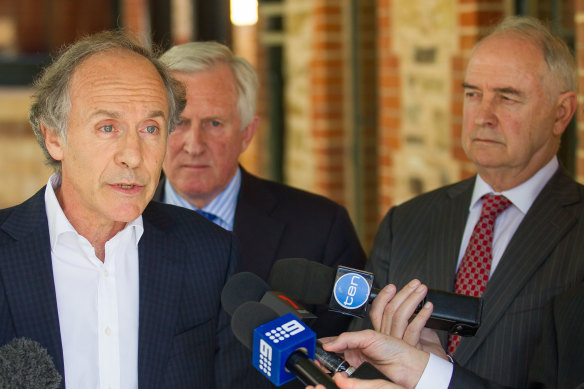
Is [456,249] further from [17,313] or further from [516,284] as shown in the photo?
[17,313]

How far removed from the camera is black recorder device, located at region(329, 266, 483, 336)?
6.29 ft

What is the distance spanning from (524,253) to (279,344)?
135cm

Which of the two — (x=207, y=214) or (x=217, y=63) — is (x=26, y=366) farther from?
(x=217, y=63)

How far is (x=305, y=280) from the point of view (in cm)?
198

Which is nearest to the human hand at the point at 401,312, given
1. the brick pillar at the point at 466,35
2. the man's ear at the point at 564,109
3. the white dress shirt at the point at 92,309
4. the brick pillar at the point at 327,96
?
the white dress shirt at the point at 92,309

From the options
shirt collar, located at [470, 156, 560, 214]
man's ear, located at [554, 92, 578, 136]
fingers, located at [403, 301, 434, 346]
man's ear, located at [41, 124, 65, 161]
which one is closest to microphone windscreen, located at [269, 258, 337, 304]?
fingers, located at [403, 301, 434, 346]

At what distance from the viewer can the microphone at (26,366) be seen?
1.85 m

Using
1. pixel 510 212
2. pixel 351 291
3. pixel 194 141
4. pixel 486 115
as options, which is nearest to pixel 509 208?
pixel 510 212

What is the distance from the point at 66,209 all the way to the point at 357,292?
804mm

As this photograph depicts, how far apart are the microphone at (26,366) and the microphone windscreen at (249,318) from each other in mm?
528

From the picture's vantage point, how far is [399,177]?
15.8 feet

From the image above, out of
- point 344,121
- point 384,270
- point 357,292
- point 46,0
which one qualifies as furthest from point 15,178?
point 357,292

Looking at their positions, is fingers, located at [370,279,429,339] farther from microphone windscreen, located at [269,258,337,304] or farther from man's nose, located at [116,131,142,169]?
man's nose, located at [116,131,142,169]

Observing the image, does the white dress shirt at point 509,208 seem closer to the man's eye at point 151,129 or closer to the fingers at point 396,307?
the fingers at point 396,307
